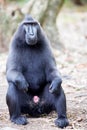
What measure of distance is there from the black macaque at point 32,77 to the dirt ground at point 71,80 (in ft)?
0.51

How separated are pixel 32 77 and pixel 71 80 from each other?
123 inches

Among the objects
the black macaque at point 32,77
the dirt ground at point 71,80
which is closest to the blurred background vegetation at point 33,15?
the dirt ground at point 71,80

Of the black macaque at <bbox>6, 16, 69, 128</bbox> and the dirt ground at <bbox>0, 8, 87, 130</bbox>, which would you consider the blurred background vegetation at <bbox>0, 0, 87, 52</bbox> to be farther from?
the black macaque at <bbox>6, 16, 69, 128</bbox>

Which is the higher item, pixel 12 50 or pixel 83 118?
pixel 12 50

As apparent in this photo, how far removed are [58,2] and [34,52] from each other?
6.27 metres

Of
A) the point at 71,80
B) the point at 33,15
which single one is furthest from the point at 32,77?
the point at 33,15

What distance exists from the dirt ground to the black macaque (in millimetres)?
156

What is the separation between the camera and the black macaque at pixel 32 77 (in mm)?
6422

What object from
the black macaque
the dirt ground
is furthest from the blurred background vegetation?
the black macaque

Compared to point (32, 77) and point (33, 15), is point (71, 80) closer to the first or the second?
point (32, 77)

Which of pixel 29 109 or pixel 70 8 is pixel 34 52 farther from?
pixel 70 8

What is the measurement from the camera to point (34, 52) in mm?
6699

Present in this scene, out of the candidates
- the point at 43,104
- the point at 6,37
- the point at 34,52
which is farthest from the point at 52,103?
the point at 6,37

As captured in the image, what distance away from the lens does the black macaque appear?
21.1ft
